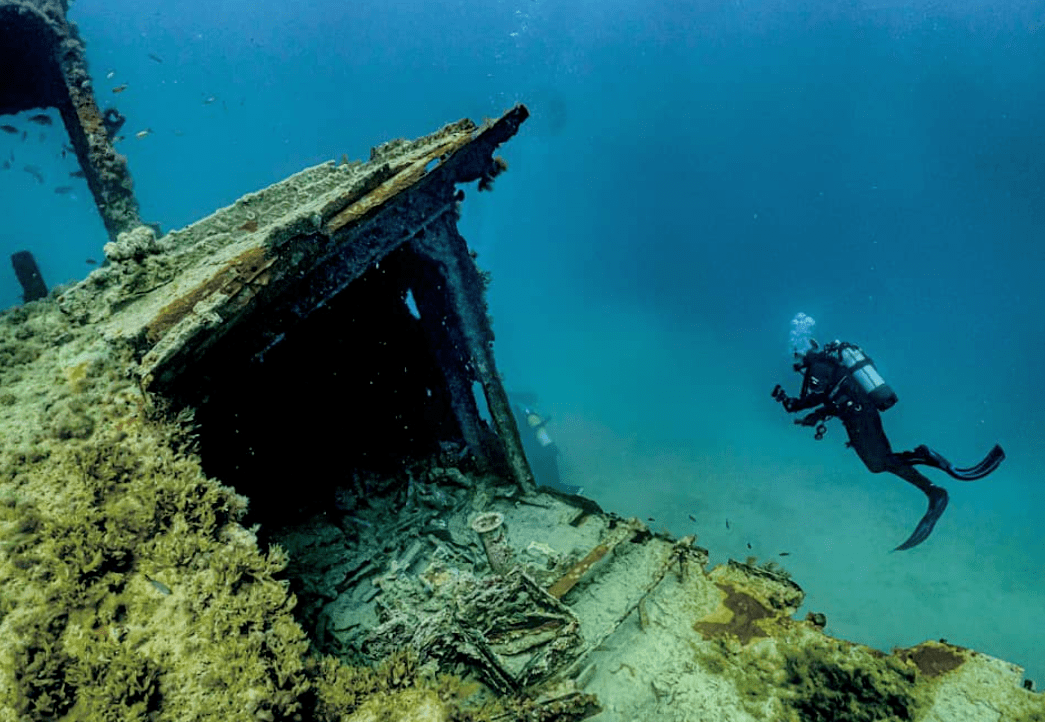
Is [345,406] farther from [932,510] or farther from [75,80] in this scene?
[932,510]

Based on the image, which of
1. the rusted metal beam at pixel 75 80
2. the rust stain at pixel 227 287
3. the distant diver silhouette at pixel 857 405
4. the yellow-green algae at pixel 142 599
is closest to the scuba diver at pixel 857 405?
the distant diver silhouette at pixel 857 405

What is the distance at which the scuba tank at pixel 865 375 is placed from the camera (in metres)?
8.75

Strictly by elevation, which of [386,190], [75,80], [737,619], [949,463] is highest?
[949,463]

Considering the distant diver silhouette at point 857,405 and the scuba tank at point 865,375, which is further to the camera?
the distant diver silhouette at point 857,405

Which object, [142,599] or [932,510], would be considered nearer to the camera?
[142,599]

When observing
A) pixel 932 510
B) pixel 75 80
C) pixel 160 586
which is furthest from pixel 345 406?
pixel 932 510

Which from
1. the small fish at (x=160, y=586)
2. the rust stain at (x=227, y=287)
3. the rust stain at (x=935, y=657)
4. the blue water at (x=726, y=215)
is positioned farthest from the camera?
the blue water at (x=726, y=215)

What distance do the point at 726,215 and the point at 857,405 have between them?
291 feet

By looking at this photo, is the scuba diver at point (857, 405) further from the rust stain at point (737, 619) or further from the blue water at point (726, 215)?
the blue water at point (726, 215)

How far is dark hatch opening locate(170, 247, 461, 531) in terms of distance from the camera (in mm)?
5426

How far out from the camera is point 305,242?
10.2ft

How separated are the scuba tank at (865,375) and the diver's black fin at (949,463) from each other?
2.97ft

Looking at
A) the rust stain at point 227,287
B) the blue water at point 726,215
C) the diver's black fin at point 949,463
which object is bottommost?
the rust stain at point 227,287

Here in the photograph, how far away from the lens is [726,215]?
88.5 metres
